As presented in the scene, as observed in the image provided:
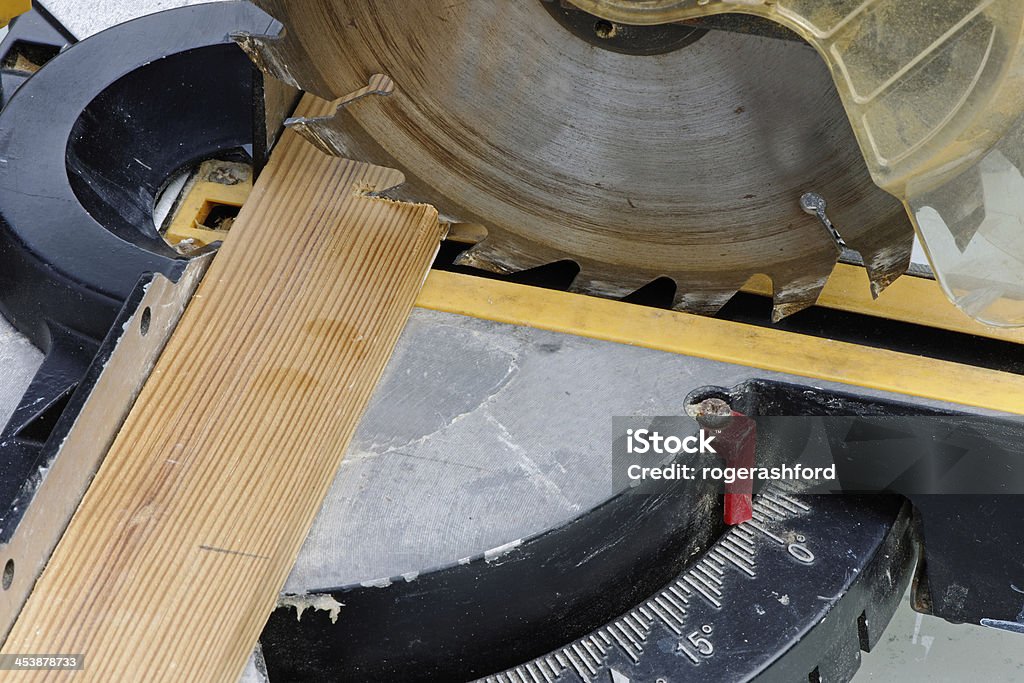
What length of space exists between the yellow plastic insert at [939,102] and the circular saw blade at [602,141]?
22 cm

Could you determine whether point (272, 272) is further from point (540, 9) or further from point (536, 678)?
point (536, 678)

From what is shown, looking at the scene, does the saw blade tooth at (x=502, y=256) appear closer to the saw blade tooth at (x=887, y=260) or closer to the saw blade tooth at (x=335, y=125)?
the saw blade tooth at (x=335, y=125)

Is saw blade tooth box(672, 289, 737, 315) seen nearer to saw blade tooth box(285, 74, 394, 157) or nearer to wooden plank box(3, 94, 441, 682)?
wooden plank box(3, 94, 441, 682)

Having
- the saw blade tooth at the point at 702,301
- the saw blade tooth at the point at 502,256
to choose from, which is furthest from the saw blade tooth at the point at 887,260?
the saw blade tooth at the point at 502,256

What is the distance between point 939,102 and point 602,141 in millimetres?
522

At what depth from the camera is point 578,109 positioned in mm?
1688

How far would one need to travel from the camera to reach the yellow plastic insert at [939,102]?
4.12 feet

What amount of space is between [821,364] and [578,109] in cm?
50

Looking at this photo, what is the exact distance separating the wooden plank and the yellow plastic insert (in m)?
0.57

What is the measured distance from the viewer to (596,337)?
1.76m

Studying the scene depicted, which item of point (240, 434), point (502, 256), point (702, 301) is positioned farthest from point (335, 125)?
point (702, 301)

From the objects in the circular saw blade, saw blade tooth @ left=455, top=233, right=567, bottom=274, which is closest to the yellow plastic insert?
the circular saw blade

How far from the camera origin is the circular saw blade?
1.60 metres

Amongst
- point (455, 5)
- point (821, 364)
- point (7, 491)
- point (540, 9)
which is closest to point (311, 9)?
point (455, 5)
